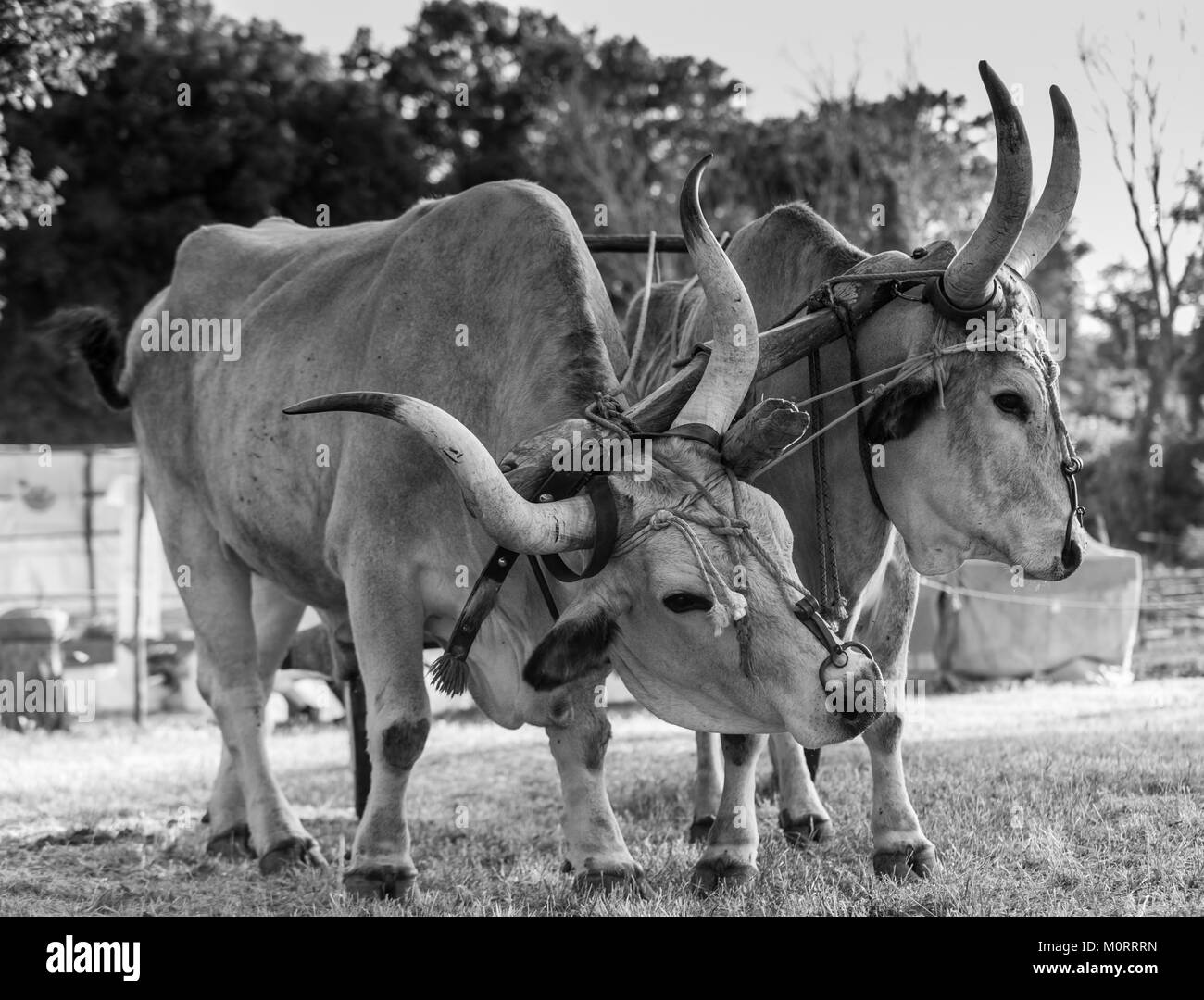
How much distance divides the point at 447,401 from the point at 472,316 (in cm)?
37

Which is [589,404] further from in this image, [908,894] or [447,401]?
[908,894]

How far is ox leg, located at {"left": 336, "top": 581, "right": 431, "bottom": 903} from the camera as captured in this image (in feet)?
17.2

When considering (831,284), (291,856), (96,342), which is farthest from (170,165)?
(831,284)

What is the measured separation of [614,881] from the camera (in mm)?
4941

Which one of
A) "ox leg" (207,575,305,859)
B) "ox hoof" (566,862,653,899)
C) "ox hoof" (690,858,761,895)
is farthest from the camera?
"ox leg" (207,575,305,859)

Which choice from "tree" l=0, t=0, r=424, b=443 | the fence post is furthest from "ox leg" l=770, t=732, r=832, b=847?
"tree" l=0, t=0, r=424, b=443

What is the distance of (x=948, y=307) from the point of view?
5039mm

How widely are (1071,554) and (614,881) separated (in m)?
1.91

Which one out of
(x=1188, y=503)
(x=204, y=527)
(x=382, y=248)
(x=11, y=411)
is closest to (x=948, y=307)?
(x=382, y=248)

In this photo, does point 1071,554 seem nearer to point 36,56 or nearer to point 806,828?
point 806,828

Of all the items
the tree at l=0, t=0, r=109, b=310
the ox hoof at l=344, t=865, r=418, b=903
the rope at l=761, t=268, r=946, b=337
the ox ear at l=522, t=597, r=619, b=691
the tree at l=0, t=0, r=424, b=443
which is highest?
the tree at l=0, t=0, r=424, b=443

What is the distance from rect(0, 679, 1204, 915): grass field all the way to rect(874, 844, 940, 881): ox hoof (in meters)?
0.07

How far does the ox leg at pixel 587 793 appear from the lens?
503 cm

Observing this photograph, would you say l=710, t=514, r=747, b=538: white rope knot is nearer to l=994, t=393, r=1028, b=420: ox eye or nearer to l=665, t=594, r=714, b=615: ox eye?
l=665, t=594, r=714, b=615: ox eye
